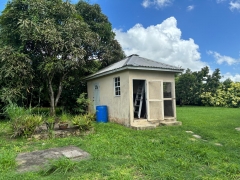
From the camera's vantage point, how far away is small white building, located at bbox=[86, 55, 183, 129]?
727 centimetres

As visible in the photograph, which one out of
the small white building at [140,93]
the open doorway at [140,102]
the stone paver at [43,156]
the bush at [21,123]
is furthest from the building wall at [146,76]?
the bush at [21,123]

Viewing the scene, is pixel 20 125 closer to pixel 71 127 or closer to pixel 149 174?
pixel 71 127

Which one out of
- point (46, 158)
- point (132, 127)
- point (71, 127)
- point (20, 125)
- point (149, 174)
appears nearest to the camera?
point (149, 174)

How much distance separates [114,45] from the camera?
1484 centimetres

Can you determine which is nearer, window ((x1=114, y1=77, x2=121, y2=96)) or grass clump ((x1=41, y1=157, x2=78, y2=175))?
grass clump ((x1=41, y1=157, x2=78, y2=175))

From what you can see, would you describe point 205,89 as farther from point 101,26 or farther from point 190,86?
point 101,26

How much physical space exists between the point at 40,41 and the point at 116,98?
462cm

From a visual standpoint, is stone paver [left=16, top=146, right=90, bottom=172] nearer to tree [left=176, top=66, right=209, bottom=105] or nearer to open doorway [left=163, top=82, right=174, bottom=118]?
open doorway [left=163, top=82, right=174, bottom=118]

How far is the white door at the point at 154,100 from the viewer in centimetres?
761

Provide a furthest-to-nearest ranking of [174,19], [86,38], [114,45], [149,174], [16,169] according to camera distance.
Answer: [114,45] < [174,19] < [86,38] < [16,169] < [149,174]

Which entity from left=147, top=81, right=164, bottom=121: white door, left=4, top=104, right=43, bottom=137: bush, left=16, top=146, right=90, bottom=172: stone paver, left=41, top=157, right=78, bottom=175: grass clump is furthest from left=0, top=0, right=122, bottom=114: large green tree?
left=41, top=157, right=78, bottom=175: grass clump

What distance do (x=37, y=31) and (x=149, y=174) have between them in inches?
311

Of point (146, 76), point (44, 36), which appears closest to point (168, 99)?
point (146, 76)

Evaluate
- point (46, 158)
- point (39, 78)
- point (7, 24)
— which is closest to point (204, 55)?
point (39, 78)
